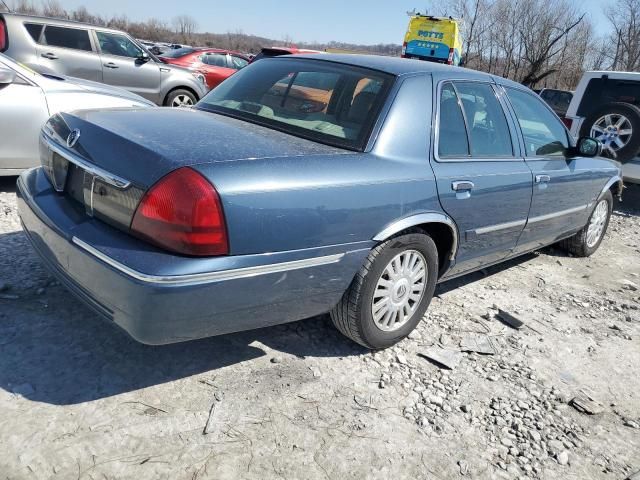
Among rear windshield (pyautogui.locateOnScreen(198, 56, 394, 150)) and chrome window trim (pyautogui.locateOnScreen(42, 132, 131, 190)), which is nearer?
chrome window trim (pyautogui.locateOnScreen(42, 132, 131, 190))

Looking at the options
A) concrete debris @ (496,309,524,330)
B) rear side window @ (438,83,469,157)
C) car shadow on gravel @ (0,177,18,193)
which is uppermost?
rear side window @ (438,83,469,157)

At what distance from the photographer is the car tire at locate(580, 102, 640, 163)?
618cm

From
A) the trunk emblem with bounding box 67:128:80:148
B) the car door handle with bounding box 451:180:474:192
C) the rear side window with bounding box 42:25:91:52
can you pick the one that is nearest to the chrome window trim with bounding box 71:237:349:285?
the trunk emblem with bounding box 67:128:80:148

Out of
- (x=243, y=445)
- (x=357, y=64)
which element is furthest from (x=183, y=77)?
(x=243, y=445)

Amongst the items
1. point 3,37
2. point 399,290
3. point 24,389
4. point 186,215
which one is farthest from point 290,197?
point 3,37

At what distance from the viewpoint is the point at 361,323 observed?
2.85 m

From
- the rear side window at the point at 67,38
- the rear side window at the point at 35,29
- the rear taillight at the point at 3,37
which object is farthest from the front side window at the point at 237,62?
the rear taillight at the point at 3,37

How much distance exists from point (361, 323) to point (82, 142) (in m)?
1.61

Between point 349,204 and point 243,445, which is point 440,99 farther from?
point 243,445

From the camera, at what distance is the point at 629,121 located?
6.23m

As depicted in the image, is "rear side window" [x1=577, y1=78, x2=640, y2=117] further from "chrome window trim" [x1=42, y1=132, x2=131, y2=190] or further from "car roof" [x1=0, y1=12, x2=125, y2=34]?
"car roof" [x1=0, y1=12, x2=125, y2=34]

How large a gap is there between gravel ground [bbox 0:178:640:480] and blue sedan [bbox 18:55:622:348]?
37cm

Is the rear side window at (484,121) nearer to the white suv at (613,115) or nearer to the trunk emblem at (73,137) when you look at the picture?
the trunk emblem at (73,137)

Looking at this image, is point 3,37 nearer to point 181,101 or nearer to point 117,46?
point 117,46
